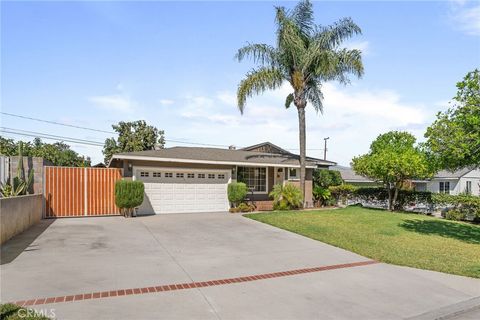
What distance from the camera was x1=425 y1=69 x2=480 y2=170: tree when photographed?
968cm

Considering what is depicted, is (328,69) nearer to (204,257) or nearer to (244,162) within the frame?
(244,162)

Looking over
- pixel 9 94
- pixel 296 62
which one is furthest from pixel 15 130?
pixel 296 62

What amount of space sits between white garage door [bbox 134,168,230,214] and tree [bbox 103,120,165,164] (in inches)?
905

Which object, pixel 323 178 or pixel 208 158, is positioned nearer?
pixel 208 158

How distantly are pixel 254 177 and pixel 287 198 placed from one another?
131 inches

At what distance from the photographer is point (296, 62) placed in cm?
1708

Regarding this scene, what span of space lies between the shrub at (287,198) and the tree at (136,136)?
24.3 metres

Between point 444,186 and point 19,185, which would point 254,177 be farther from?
point 444,186

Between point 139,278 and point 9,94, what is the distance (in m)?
12.8

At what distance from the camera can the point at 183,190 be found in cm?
1669

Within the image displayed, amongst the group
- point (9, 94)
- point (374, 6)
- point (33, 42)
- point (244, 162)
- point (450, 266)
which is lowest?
point (450, 266)

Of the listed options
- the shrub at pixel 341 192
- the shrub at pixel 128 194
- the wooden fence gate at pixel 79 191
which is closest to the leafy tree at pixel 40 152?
the wooden fence gate at pixel 79 191

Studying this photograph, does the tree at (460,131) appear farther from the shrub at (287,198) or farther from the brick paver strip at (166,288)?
the shrub at (287,198)

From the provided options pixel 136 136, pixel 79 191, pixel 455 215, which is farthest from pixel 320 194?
pixel 136 136
